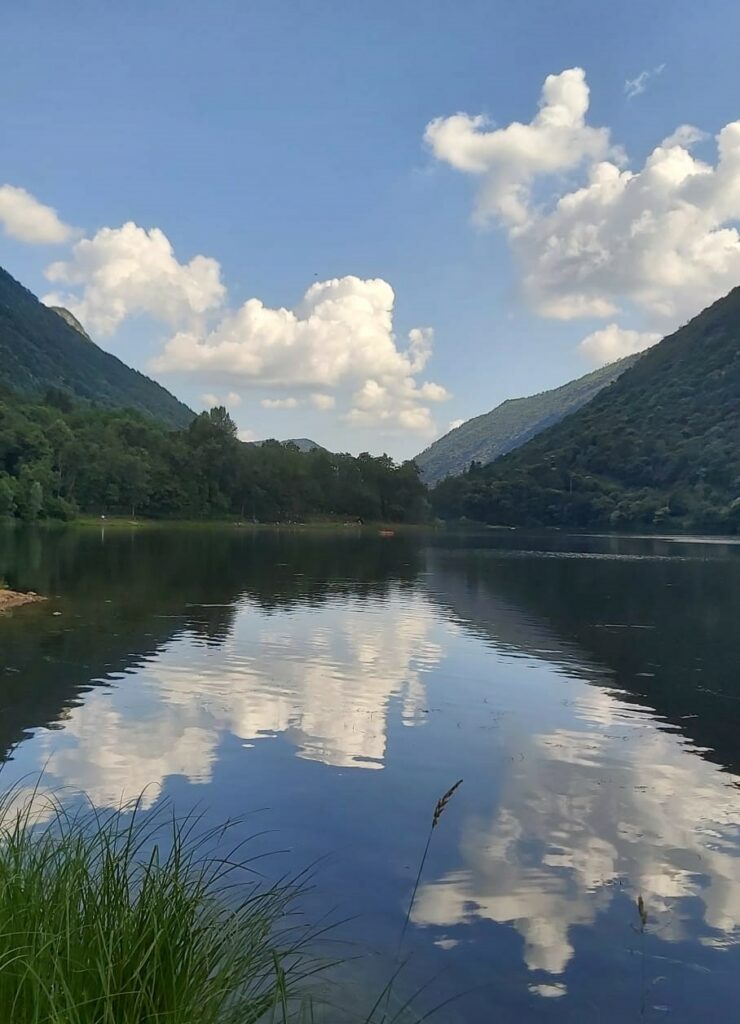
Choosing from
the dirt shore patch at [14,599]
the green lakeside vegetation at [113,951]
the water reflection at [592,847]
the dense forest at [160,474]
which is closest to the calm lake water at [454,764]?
the water reflection at [592,847]

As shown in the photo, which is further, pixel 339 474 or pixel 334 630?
pixel 339 474

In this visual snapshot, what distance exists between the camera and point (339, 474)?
198 m

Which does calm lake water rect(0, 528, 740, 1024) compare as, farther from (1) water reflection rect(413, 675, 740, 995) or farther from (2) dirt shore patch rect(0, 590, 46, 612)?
(2) dirt shore patch rect(0, 590, 46, 612)

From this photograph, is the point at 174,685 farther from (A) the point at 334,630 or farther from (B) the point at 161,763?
(A) the point at 334,630

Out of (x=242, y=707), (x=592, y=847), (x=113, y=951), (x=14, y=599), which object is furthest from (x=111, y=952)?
(x=14, y=599)

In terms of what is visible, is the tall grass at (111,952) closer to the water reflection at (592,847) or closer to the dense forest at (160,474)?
the water reflection at (592,847)

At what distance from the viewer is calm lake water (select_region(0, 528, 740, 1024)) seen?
9047mm

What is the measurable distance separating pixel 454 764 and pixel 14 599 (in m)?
25.0

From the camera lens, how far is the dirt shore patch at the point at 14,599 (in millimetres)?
33522

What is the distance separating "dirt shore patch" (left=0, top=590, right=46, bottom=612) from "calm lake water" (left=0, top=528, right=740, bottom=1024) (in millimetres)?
1068

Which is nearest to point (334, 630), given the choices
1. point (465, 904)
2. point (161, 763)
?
point (161, 763)

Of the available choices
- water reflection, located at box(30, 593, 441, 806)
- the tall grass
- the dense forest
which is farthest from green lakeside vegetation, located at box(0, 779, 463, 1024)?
the dense forest

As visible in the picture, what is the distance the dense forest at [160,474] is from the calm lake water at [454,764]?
106771 millimetres

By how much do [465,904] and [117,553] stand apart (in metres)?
64.1
